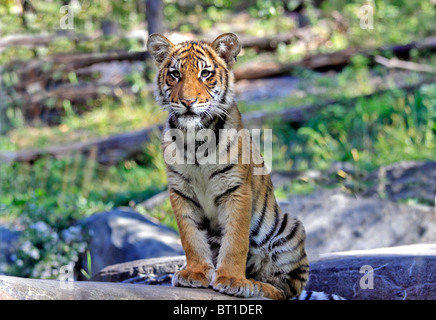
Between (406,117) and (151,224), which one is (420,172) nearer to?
(406,117)

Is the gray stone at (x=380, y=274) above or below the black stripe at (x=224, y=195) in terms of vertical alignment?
below

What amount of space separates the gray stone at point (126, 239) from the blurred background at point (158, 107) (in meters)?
0.16

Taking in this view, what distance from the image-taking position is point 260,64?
1343 centimetres

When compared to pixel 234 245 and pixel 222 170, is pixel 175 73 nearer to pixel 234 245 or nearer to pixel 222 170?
pixel 222 170

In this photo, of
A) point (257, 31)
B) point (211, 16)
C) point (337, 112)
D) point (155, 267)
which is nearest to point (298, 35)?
point (257, 31)

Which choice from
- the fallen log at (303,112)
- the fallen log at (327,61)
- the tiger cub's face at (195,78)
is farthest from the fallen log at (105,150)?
the tiger cub's face at (195,78)

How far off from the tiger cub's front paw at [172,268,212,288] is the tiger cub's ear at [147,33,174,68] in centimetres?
148

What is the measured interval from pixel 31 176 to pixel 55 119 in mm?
3452

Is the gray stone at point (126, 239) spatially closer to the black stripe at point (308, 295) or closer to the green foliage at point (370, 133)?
the black stripe at point (308, 295)

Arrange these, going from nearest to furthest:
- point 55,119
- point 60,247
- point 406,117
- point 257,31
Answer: point 60,247
point 406,117
point 55,119
point 257,31

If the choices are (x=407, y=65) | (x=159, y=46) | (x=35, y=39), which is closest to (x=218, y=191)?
(x=159, y=46)

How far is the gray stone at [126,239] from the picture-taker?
19.8 feet

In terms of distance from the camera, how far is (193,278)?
365cm

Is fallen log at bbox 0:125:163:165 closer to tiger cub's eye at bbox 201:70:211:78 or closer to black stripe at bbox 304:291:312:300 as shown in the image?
black stripe at bbox 304:291:312:300
